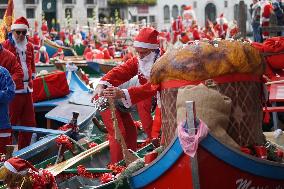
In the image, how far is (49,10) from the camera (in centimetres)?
5750

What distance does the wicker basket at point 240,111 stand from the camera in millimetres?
4680

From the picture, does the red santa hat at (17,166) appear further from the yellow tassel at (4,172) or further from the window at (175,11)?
the window at (175,11)

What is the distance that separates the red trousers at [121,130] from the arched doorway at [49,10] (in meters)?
50.7

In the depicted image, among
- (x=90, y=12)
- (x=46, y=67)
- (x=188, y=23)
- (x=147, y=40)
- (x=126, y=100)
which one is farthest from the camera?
(x=90, y=12)

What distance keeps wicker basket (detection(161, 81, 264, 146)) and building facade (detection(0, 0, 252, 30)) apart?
168 ft

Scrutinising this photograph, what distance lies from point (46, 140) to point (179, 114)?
10.3 feet

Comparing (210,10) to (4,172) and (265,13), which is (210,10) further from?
(4,172)

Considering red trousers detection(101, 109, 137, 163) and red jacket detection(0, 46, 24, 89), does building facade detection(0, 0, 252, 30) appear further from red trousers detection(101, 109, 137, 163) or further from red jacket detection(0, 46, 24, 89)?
red trousers detection(101, 109, 137, 163)

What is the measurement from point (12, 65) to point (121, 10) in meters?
53.8

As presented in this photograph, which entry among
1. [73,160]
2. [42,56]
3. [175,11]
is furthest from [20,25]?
[175,11]

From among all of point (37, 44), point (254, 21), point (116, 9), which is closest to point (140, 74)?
point (254, 21)

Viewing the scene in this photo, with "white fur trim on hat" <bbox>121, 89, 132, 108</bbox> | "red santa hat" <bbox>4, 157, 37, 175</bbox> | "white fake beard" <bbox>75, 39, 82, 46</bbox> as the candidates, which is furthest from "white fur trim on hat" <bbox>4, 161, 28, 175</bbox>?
"white fake beard" <bbox>75, 39, 82, 46</bbox>

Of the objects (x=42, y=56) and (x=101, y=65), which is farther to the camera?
(x=42, y=56)

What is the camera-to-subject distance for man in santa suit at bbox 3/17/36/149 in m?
8.26
